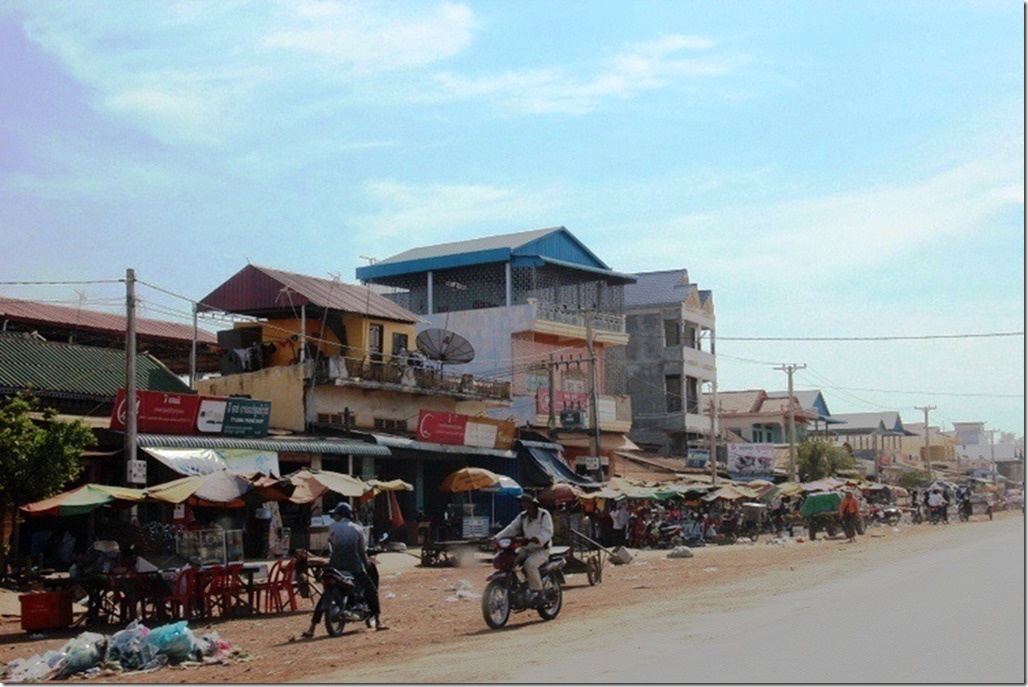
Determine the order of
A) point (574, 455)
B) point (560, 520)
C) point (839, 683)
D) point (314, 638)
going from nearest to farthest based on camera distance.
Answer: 1. point (839, 683)
2. point (314, 638)
3. point (560, 520)
4. point (574, 455)

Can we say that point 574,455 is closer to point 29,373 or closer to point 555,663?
point 29,373

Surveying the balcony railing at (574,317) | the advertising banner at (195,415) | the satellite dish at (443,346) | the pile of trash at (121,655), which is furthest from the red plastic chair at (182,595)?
the balcony railing at (574,317)

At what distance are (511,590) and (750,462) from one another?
4939 centimetres

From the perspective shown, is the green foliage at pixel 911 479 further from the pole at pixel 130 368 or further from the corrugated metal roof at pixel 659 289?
the pole at pixel 130 368

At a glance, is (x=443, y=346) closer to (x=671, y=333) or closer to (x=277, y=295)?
(x=277, y=295)

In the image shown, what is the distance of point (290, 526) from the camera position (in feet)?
115

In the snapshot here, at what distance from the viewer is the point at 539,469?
43.4m

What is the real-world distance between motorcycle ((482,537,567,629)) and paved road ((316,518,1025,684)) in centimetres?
27

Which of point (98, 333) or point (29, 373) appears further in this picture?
point (98, 333)

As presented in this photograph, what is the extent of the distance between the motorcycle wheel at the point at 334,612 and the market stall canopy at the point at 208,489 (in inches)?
180

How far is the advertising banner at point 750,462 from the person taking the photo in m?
63.2

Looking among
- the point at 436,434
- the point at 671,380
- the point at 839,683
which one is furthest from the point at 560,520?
the point at 671,380

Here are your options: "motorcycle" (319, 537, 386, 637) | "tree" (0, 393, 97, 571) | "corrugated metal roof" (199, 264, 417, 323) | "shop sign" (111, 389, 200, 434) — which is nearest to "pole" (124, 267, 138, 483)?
"tree" (0, 393, 97, 571)

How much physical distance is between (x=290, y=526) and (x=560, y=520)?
7532 millimetres
